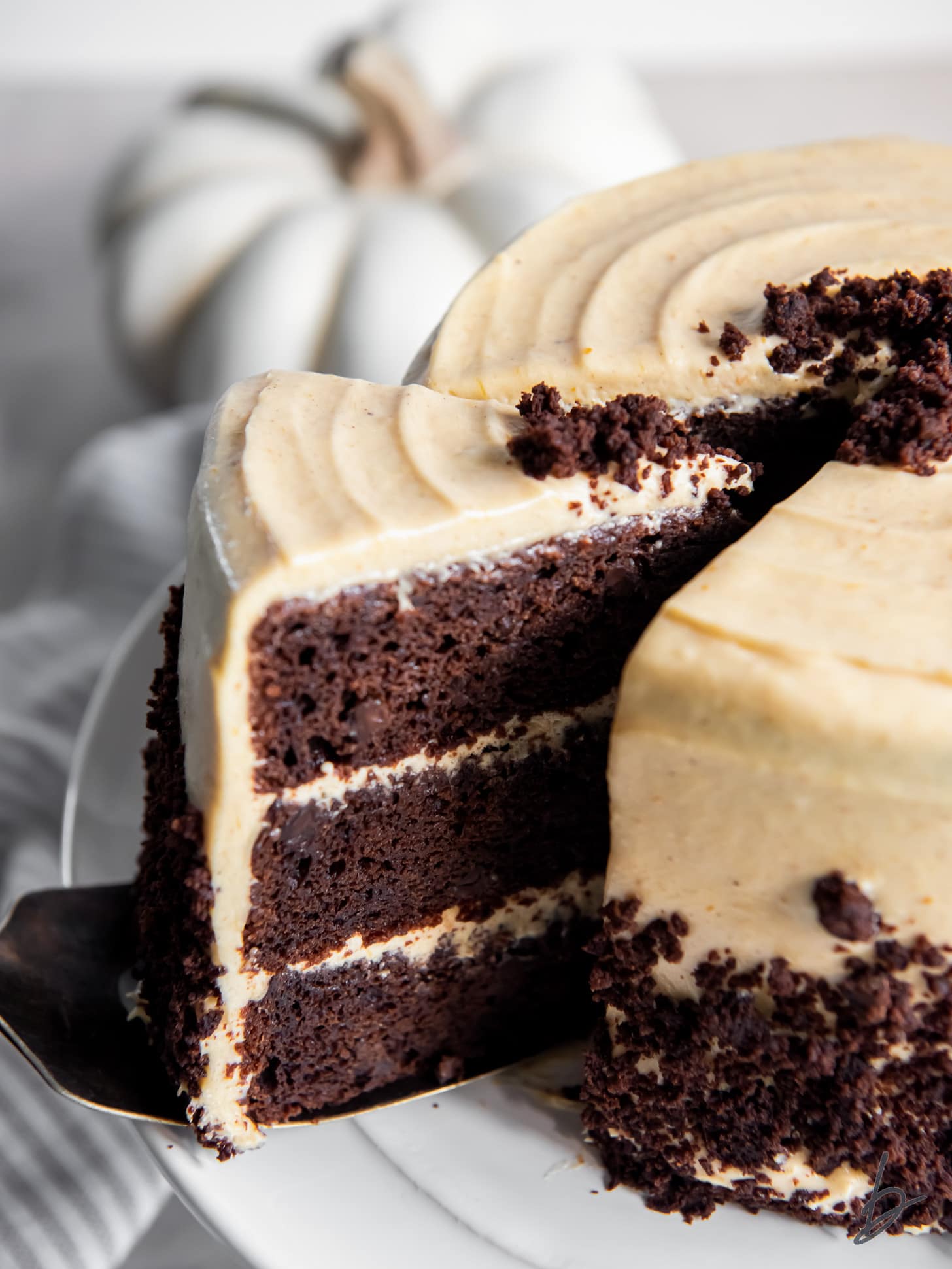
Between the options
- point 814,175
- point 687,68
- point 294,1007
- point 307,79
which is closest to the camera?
point 294,1007

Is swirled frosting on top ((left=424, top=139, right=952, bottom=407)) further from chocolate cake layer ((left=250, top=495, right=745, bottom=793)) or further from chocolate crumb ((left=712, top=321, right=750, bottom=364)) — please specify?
chocolate cake layer ((left=250, top=495, right=745, bottom=793))

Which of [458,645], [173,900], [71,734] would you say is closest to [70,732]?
[71,734]

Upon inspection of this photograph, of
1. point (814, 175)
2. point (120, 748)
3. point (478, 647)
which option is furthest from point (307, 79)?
point (478, 647)

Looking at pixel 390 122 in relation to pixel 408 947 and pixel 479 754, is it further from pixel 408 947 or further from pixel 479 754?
pixel 408 947

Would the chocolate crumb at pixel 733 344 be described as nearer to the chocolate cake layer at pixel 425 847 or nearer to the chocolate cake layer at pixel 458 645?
the chocolate cake layer at pixel 458 645

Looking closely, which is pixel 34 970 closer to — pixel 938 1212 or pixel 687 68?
pixel 938 1212

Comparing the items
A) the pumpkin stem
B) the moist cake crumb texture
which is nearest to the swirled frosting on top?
the moist cake crumb texture
